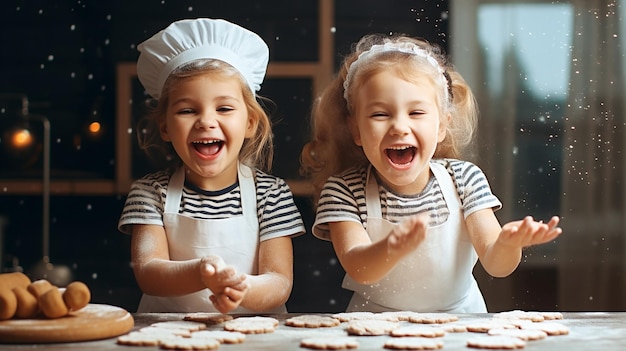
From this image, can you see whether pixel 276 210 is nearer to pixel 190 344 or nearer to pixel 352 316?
pixel 352 316

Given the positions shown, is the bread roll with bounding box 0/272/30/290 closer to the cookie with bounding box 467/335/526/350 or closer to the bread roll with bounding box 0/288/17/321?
the bread roll with bounding box 0/288/17/321

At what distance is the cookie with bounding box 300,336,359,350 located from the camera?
741 mm

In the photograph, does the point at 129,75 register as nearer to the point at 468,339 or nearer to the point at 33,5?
the point at 33,5

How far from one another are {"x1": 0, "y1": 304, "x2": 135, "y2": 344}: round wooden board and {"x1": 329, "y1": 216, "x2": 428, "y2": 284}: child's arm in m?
0.25

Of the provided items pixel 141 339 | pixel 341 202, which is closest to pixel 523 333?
pixel 341 202

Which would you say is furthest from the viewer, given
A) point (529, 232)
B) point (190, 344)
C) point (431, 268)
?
point (431, 268)

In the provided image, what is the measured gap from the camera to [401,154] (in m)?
0.93

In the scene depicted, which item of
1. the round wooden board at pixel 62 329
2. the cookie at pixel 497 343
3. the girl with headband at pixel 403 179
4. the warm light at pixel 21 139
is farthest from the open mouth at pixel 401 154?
the warm light at pixel 21 139

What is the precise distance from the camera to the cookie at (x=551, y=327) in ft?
2.65

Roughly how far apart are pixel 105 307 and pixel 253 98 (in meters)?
0.29

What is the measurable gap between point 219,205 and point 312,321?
19 centimetres

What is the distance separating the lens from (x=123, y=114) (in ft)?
3.32

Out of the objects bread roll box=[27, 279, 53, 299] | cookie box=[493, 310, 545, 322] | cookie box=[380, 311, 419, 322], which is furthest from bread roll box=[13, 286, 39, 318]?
cookie box=[493, 310, 545, 322]

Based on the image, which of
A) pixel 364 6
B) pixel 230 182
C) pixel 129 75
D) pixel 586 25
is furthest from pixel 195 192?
pixel 586 25
